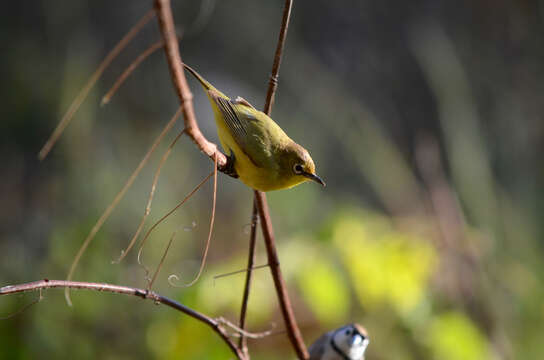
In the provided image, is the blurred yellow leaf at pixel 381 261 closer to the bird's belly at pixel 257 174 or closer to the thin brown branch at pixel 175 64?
the bird's belly at pixel 257 174

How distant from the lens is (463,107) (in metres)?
2.73

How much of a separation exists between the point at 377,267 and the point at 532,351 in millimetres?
1423

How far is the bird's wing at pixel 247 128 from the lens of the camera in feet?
2.96

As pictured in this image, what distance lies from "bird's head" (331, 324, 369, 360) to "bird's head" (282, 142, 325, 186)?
2.85 feet

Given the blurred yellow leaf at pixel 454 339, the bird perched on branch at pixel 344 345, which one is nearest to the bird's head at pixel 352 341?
the bird perched on branch at pixel 344 345

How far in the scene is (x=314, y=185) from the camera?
3336mm

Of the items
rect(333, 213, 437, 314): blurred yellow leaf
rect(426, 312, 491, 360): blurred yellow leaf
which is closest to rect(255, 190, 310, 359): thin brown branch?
rect(333, 213, 437, 314): blurred yellow leaf

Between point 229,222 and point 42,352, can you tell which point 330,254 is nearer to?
point 42,352

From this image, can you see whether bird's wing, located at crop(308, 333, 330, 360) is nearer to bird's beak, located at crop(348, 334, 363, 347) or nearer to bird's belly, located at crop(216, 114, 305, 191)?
bird's beak, located at crop(348, 334, 363, 347)

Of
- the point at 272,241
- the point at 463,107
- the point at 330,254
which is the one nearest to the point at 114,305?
the point at 330,254

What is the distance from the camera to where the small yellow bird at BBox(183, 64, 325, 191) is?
2.88 ft

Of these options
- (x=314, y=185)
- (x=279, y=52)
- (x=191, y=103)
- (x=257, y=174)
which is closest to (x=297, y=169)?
(x=257, y=174)

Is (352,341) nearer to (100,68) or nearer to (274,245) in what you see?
(274,245)

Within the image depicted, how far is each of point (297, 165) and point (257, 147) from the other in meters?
0.08
